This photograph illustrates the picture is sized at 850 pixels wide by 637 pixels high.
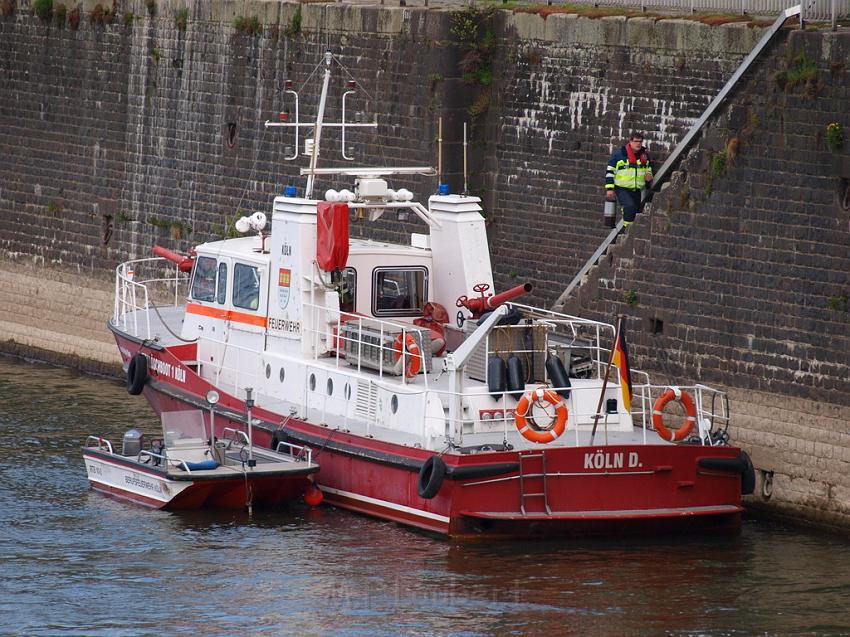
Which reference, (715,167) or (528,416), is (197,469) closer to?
(528,416)

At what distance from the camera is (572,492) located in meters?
17.2

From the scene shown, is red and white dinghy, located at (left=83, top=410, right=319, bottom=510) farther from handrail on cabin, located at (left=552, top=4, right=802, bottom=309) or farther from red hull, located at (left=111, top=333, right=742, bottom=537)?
handrail on cabin, located at (left=552, top=4, right=802, bottom=309)

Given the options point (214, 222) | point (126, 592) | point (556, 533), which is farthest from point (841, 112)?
Result: point (214, 222)

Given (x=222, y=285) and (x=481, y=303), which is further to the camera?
(x=222, y=285)

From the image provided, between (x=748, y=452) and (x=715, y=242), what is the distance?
2287 millimetres

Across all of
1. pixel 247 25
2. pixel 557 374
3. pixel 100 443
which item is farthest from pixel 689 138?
pixel 247 25

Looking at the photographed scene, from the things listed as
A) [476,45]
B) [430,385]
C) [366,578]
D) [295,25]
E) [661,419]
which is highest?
[295,25]

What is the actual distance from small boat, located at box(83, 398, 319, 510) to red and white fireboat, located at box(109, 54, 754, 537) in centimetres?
41

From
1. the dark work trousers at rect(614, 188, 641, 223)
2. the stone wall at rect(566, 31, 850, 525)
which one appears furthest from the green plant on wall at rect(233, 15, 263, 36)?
the stone wall at rect(566, 31, 850, 525)

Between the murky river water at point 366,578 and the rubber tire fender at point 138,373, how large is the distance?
198 centimetres

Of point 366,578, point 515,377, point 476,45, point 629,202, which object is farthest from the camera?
point 476,45

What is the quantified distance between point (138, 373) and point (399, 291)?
334 cm

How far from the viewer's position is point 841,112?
Result: 18500 millimetres

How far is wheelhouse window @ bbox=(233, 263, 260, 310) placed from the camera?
2011cm
